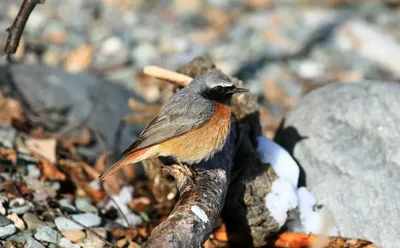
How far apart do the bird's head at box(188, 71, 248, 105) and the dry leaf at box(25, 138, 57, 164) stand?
6.24 feet

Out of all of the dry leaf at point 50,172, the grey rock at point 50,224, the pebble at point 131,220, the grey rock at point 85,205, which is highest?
the dry leaf at point 50,172

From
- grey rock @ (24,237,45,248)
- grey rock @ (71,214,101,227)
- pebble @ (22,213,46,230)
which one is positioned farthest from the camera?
grey rock @ (71,214,101,227)

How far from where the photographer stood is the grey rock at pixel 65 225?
5918 millimetres

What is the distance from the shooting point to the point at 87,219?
622cm

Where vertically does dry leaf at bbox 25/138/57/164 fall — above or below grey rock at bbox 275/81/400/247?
above

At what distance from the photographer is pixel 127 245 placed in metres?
6.02

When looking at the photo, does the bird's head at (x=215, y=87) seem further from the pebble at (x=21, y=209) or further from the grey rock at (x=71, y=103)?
the grey rock at (x=71, y=103)

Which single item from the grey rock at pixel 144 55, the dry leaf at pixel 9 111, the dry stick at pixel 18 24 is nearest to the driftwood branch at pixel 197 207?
the dry stick at pixel 18 24

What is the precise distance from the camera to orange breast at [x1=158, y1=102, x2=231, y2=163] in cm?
603

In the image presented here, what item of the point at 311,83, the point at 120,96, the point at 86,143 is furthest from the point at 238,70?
the point at 86,143

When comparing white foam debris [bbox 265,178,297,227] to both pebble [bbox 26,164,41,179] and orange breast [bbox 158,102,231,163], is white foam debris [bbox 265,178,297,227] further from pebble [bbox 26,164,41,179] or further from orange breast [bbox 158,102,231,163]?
pebble [bbox 26,164,41,179]

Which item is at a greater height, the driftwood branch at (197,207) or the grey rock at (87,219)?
the driftwood branch at (197,207)

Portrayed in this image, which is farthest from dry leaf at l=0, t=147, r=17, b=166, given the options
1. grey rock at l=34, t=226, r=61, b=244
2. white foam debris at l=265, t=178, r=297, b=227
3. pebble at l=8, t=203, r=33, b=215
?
white foam debris at l=265, t=178, r=297, b=227

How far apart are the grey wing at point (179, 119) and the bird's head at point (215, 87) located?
96 millimetres
